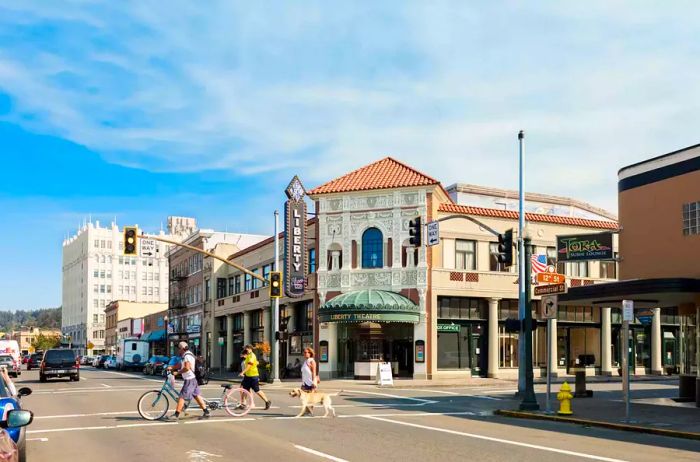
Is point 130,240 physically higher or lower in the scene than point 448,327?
higher

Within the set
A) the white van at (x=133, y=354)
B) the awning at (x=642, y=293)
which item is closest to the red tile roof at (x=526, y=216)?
the awning at (x=642, y=293)

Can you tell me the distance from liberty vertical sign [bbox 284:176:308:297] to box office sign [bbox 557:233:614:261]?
61.3 feet

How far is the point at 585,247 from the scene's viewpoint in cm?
2797

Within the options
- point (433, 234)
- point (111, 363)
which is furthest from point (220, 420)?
point (111, 363)

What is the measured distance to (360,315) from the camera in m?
40.5

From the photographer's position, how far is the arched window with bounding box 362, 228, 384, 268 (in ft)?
141

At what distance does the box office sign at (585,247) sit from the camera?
27.0 m

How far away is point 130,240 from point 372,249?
58.2ft

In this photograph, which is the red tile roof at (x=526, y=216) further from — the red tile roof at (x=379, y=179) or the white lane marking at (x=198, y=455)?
the white lane marking at (x=198, y=455)

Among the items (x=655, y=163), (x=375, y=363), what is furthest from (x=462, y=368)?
(x=655, y=163)

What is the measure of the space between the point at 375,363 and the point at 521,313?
18.5 metres

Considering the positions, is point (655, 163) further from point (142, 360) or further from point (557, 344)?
point (142, 360)

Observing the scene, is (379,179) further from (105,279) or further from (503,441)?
(105,279)

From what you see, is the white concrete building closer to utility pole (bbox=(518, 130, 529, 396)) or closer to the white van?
the white van
